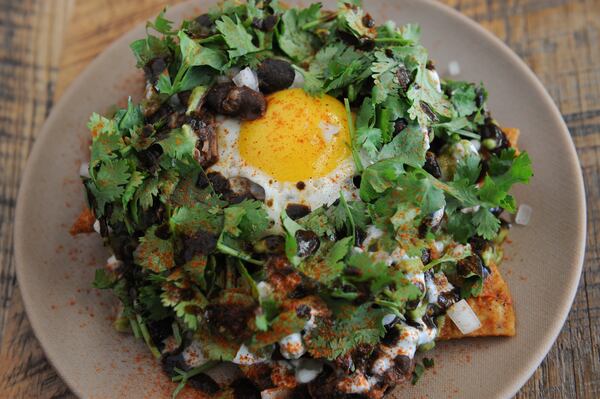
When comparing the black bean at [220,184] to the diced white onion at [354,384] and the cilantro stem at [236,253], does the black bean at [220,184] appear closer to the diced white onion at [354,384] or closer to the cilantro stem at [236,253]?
the cilantro stem at [236,253]

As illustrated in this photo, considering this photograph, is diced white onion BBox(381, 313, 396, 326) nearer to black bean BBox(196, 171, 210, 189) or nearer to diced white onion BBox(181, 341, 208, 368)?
diced white onion BBox(181, 341, 208, 368)

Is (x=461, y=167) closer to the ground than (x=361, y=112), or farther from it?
closer to the ground

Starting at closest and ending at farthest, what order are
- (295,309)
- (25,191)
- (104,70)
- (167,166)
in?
1. (295,309)
2. (167,166)
3. (25,191)
4. (104,70)

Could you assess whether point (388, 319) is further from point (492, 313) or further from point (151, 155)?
point (151, 155)

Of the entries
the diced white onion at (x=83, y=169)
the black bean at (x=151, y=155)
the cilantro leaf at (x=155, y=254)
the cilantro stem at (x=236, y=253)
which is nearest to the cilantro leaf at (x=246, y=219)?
the cilantro stem at (x=236, y=253)

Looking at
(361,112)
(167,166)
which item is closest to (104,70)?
(167,166)

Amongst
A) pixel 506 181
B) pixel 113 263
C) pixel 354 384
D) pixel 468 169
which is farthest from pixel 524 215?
pixel 113 263

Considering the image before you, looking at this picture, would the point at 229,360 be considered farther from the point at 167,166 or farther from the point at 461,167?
the point at 461,167
